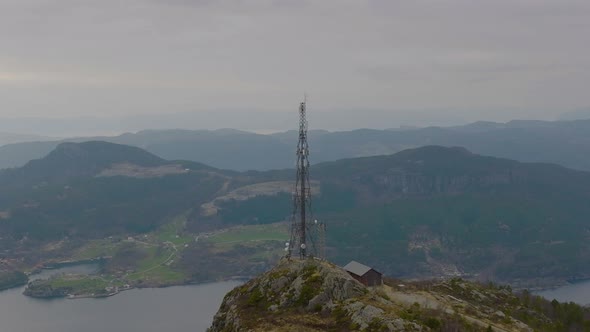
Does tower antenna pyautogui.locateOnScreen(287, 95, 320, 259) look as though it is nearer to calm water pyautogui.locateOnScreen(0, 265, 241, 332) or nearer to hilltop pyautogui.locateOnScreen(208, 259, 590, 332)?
hilltop pyautogui.locateOnScreen(208, 259, 590, 332)

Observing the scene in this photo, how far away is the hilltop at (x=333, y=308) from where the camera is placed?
38.9m

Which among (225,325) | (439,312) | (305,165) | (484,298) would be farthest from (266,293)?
(484,298)

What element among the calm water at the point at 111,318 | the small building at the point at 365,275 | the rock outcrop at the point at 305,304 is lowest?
the calm water at the point at 111,318

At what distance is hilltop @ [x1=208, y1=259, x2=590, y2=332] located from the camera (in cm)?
3891

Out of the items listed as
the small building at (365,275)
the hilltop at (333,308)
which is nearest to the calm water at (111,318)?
the small building at (365,275)

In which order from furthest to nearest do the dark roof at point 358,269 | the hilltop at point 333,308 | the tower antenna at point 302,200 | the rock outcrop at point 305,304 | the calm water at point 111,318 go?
the calm water at point 111,318, the tower antenna at point 302,200, the dark roof at point 358,269, the hilltop at point 333,308, the rock outcrop at point 305,304

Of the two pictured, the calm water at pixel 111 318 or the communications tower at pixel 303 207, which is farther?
the calm water at pixel 111 318

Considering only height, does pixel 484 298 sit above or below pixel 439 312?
below

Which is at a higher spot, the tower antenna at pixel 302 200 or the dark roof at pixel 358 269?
the tower antenna at pixel 302 200

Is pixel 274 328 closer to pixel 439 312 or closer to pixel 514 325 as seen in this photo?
pixel 439 312

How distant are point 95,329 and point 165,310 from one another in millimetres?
25939

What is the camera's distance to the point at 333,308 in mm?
41781

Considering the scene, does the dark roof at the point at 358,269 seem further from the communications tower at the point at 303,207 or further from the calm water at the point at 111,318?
the calm water at the point at 111,318

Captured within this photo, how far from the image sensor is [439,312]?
46.3 meters
